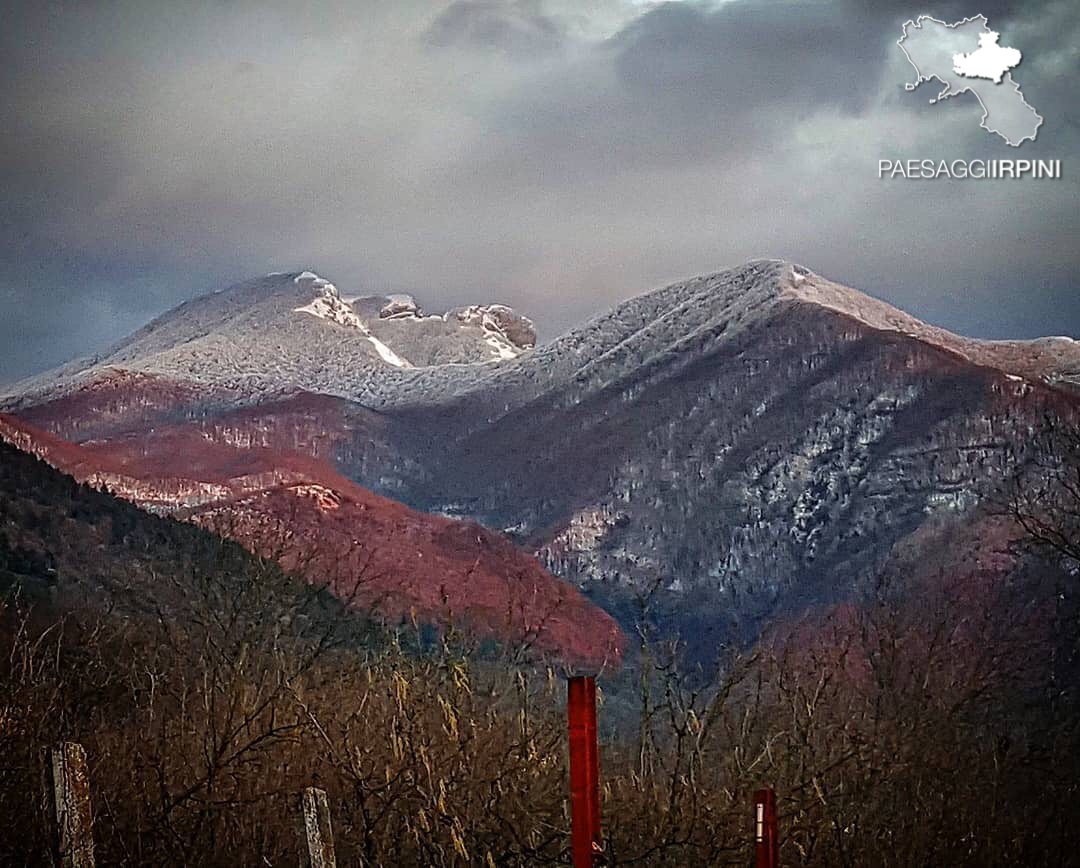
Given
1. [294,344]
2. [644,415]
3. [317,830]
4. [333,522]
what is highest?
[294,344]

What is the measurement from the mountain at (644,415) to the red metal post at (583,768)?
15.2m

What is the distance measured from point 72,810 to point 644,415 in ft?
56.3

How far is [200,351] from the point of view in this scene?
21531 mm

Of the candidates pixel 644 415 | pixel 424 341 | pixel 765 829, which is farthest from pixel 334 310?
pixel 765 829

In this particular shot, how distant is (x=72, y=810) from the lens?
4.70 metres

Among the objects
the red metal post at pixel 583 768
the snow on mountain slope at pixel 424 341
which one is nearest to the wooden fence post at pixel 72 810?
the red metal post at pixel 583 768

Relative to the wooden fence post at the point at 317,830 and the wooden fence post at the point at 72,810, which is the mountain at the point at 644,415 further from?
the wooden fence post at the point at 72,810

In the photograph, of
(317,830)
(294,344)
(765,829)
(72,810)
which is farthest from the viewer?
(294,344)

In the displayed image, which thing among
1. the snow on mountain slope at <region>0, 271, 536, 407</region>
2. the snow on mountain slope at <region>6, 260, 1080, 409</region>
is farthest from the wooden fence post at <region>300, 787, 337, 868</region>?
the snow on mountain slope at <region>0, 271, 536, 407</region>

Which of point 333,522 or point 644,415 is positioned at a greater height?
point 644,415

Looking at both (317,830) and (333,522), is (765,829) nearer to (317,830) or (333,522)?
(317,830)

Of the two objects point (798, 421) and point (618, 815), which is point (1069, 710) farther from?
point (798, 421)

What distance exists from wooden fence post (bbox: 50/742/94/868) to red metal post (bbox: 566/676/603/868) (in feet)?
5.55

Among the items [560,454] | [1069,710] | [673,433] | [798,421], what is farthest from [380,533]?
[1069,710]
